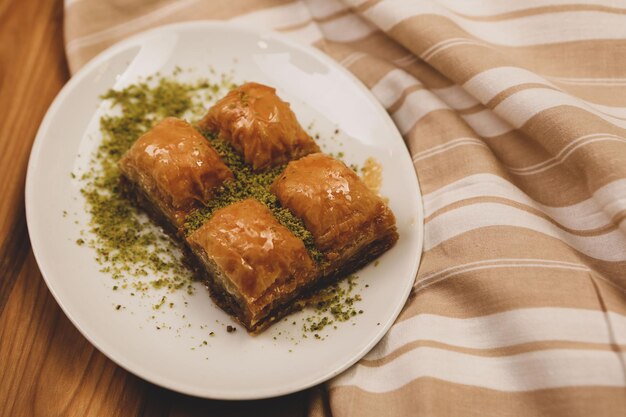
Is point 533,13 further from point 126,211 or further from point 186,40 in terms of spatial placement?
point 126,211

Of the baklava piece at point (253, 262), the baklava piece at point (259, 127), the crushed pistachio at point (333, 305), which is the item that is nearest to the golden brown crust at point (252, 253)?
the baklava piece at point (253, 262)

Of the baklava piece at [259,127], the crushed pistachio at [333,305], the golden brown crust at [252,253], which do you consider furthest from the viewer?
the baklava piece at [259,127]

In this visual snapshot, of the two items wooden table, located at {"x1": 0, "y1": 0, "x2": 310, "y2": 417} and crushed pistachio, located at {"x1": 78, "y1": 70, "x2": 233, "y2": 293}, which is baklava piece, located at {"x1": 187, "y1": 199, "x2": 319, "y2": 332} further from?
wooden table, located at {"x1": 0, "y1": 0, "x2": 310, "y2": 417}

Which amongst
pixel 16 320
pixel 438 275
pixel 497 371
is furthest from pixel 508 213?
pixel 16 320

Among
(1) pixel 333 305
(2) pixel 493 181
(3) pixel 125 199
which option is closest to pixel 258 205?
(1) pixel 333 305

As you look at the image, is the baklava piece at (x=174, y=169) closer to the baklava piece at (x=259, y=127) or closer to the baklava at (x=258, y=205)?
the baklava at (x=258, y=205)

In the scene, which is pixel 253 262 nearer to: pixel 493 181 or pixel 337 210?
pixel 337 210
